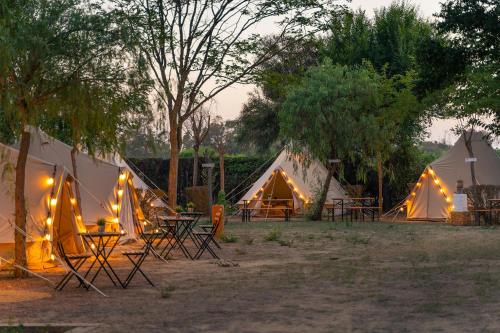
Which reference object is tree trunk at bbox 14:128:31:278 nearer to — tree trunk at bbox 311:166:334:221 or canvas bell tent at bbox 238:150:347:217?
tree trunk at bbox 311:166:334:221

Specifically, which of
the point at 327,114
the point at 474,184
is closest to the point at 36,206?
the point at 327,114

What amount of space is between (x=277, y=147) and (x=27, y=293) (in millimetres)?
27772

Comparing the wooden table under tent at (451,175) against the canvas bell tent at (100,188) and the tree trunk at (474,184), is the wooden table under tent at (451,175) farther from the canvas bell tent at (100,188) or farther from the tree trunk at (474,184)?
the canvas bell tent at (100,188)

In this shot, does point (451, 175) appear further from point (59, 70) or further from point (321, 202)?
point (59, 70)

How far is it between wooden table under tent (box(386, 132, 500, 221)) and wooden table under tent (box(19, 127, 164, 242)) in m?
10.4

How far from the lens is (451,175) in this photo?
75.4 ft

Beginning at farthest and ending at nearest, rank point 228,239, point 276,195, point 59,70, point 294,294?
point 276,195 < point 228,239 < point 59,70 < point 294,294

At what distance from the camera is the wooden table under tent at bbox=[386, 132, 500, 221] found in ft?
74.9

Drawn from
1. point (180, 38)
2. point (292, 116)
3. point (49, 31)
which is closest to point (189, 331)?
point (49, 31)

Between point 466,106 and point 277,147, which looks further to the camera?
point 277,147

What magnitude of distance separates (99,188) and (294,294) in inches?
288

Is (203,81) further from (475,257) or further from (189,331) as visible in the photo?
(189,331)

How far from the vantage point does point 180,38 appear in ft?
66.5

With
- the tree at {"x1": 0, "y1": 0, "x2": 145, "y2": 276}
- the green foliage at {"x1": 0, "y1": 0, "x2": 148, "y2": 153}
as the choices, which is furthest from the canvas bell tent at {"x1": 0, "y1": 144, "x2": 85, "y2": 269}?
the green foliage at {"x1": 0, "y1": 0, "x2": 148, "y2": 153}
